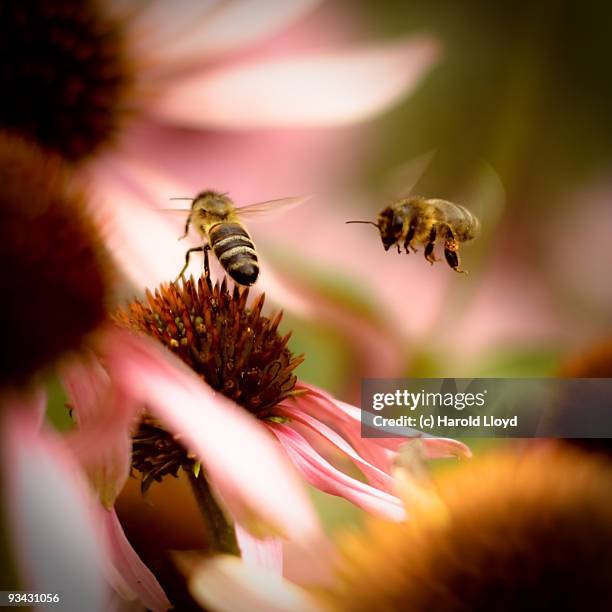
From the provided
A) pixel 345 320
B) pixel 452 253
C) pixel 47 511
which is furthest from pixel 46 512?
pixel 452 253

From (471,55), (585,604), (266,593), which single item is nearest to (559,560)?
(585,604)

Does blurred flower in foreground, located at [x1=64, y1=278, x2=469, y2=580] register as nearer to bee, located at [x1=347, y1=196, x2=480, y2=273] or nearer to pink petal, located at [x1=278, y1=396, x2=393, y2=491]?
pink petal, located at [x1=278, y1=396, x2=393, y2=491]

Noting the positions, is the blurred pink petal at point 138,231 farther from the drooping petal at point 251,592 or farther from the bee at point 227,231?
the drooping petal at point 251,592

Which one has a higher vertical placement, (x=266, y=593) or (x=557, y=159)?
(x=557, y=159)

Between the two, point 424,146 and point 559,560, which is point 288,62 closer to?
point 424,146


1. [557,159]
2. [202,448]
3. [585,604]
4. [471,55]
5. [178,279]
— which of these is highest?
[471,55]

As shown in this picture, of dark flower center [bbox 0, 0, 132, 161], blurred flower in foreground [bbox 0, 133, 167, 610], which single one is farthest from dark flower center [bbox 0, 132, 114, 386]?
dark flower center [bbox 0, 0, 132, 161]

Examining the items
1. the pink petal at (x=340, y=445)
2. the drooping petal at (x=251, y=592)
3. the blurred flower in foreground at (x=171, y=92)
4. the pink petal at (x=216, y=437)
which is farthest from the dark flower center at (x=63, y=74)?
the drooping petal at (x=251, y=592)
